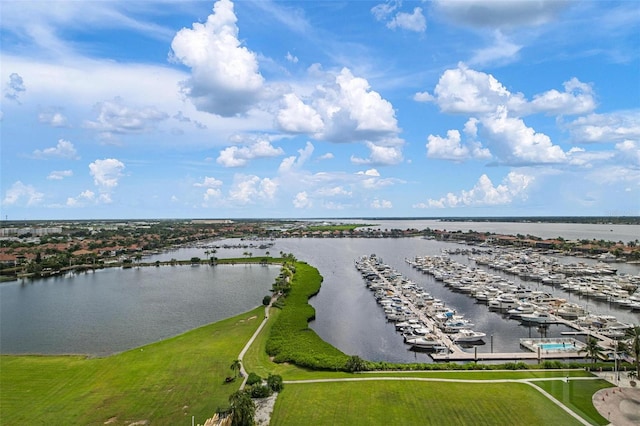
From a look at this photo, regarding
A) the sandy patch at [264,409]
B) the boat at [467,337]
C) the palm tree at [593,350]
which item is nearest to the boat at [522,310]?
the boat at [467,337]

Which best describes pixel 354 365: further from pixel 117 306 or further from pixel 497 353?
pixel 117 306

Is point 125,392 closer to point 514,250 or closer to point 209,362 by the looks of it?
point 209,362

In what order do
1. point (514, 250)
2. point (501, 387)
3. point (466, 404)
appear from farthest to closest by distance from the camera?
point (514, 250), point (501, 387), point (466, 404)

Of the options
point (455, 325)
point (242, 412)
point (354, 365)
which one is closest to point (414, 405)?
point (354, 365)

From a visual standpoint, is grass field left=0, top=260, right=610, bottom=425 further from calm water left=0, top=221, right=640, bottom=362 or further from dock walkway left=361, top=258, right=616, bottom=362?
calm water left=0, top=221, right=640, bottom=362

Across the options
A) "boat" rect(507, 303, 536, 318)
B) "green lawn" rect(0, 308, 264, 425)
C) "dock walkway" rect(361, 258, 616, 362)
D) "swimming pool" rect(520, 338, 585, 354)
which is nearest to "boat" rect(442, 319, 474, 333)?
"dock walkway" rect(361, 258, 616, 362)

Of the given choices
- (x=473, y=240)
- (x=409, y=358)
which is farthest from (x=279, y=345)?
(x=473, y=240)

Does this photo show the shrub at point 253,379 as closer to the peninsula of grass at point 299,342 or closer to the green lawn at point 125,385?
the green lawn at point 125,385
